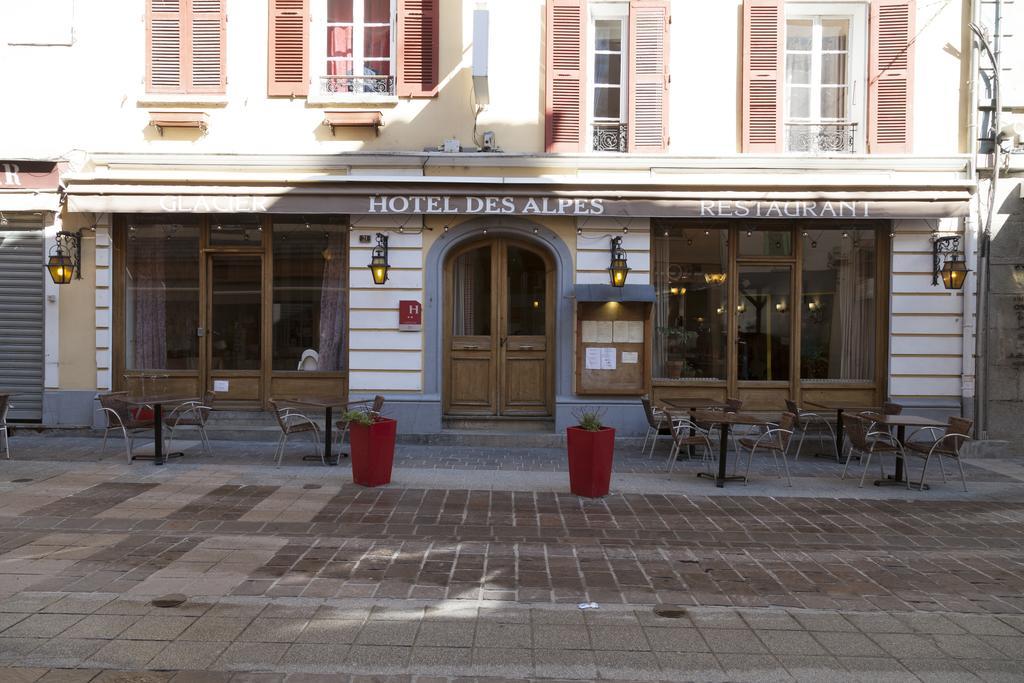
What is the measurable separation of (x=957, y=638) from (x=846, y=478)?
16.7ft

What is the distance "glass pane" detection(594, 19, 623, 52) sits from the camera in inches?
464

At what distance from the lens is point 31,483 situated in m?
8.27

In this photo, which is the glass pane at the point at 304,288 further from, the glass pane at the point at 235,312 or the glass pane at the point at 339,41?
the glass pane at the point at 339,41

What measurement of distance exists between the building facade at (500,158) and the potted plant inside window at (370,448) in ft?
9.62

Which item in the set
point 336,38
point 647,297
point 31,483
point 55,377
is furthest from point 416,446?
point 336,38

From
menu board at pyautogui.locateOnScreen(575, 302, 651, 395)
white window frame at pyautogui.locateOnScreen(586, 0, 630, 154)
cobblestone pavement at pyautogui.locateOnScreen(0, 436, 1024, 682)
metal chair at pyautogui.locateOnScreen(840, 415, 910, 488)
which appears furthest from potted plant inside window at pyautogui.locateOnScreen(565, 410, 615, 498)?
white window frame at pyautogui.locateOnScreen(586, 0, 630, 154)

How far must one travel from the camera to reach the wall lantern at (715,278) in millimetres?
11922

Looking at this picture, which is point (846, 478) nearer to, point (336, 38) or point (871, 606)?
point (871, 606)

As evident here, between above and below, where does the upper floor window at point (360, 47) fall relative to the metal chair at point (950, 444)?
above

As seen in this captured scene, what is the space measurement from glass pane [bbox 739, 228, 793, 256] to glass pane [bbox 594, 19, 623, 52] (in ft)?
11.7

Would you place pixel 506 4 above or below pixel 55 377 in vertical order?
above

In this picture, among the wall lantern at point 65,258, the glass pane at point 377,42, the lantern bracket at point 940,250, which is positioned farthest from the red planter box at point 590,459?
the wall lantern at point 65,258

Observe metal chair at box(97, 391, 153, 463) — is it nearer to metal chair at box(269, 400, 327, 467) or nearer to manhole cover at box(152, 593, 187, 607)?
metal chair at box(269, 400, 327, 467)

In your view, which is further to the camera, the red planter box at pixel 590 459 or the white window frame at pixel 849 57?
the white window frame at pixel 849 57
